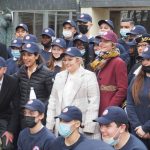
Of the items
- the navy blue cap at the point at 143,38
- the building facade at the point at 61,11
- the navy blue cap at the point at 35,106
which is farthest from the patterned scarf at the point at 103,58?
the building facade at the point at 61,11

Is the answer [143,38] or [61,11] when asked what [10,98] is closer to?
[143,38]

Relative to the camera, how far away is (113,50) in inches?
236

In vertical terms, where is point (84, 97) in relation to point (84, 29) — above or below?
below

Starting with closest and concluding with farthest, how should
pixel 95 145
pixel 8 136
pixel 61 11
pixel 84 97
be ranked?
pixel 95 145 < pixel 84 97 < pixel 8 136 < pixel 61 11

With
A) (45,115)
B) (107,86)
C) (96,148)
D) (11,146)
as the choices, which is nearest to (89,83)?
(107,86)

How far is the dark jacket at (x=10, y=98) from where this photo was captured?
248 inches

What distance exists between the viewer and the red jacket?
5.89 metres

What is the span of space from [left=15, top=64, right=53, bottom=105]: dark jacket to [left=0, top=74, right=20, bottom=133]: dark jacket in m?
0.09

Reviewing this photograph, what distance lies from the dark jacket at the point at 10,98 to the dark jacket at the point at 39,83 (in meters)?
0.09

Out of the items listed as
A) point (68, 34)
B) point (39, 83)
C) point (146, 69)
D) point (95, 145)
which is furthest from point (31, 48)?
point (95, 145)

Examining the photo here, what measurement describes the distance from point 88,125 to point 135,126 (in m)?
0.58

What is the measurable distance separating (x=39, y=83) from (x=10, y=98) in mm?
467

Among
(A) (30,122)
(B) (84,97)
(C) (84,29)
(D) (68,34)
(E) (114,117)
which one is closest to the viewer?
(E) (114,117)

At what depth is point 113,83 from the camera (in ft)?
19.5
